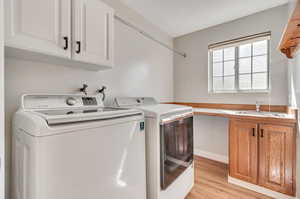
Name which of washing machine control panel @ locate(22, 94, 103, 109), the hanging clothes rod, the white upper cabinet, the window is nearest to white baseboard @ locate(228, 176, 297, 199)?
the window

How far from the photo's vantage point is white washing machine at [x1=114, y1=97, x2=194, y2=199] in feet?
4.21

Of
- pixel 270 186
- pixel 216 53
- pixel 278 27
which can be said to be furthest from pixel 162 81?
pixel 270 186

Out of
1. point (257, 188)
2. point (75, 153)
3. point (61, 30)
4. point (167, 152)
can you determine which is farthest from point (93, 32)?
point (257, 188)

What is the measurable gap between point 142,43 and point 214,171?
2.40 meters

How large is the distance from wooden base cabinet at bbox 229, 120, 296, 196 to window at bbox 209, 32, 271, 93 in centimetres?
83

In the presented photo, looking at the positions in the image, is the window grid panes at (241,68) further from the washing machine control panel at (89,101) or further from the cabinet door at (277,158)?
the washing machine control panel at (89,101)

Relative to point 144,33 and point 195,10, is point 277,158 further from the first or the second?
point 144,33

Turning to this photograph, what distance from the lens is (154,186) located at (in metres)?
1.29

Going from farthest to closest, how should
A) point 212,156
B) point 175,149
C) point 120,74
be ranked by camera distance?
point 212,156 → point 120,74 → point 175,149

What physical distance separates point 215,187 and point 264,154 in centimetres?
74

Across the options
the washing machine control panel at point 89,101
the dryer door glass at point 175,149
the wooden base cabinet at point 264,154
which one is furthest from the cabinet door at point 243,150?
the washing machine control panel at point 89,101

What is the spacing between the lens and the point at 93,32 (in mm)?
1281

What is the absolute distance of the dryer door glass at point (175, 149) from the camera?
1.32 m

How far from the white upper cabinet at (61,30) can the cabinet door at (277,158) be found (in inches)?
79.6
